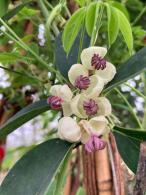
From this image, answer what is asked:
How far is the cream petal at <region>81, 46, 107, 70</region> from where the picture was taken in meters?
0.55

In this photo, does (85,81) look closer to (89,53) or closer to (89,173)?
(89,53)

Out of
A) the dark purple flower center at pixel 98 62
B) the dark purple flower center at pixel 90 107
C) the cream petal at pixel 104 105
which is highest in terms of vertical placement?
the dark purple flower center at pixel 98 62

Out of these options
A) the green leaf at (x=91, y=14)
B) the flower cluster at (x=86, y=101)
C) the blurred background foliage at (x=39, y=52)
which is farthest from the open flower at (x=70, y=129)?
the blurred background foliage at (x=39, y=52)

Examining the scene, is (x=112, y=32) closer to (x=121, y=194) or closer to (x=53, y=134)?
(x=121, y=194)

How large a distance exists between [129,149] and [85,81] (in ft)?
0.37

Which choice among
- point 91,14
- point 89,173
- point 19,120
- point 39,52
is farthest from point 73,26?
point 39,52

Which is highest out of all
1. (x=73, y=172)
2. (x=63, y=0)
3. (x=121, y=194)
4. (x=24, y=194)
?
(x=63, y=0)

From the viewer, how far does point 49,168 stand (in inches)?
21.4

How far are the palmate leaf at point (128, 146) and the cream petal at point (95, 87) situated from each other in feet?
0.21

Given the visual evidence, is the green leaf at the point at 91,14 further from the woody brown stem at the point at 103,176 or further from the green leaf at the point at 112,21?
the woody brown stem at the point at 103,176

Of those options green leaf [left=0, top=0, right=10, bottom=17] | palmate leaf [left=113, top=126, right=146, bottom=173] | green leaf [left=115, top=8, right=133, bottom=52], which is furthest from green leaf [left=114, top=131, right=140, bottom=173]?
green leaf [left=0, top=0, right=10, bottom=17]

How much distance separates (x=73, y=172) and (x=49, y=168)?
2.50 feet

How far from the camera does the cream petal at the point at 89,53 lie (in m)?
0.55

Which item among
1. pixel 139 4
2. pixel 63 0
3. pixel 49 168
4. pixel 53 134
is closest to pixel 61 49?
pixel 63 0
